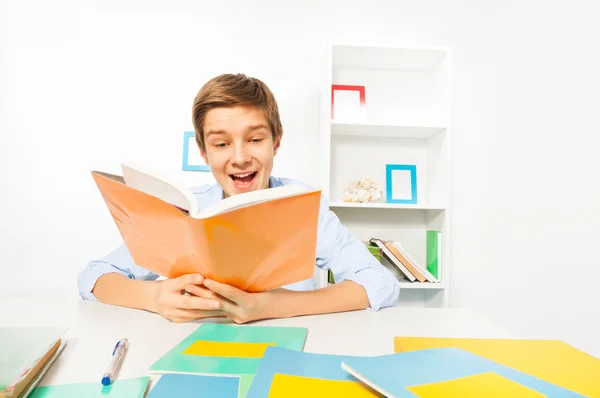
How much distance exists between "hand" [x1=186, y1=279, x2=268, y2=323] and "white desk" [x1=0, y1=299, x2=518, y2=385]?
1.6 inches

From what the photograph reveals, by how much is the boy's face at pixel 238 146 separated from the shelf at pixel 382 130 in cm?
99

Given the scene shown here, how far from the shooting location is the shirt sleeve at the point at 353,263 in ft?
3.09

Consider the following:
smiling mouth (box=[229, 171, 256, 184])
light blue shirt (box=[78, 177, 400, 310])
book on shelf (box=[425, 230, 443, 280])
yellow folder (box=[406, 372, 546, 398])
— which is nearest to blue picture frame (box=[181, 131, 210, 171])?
light blue shirt (box=[78, 177, 400, 310])

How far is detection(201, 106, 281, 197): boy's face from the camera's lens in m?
1.04

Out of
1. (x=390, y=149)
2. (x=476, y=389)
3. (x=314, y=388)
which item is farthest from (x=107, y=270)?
(x=390, y=149)

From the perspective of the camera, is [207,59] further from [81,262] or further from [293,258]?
[293,258]

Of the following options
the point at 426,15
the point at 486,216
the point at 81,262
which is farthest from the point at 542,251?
the point at 81,262

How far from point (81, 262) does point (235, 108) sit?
1664mm

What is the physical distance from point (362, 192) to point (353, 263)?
1063mm

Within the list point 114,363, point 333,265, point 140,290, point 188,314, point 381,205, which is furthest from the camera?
point 381,205

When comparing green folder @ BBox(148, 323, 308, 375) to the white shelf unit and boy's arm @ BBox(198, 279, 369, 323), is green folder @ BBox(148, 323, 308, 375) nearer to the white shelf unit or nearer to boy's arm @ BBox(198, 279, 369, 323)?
boy's arm @ BBox(198, 279, 369, 323)

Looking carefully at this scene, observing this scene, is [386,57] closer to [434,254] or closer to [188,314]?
→ [434,254]

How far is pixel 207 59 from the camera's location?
2271 millimetres

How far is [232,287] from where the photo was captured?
0.70 m
